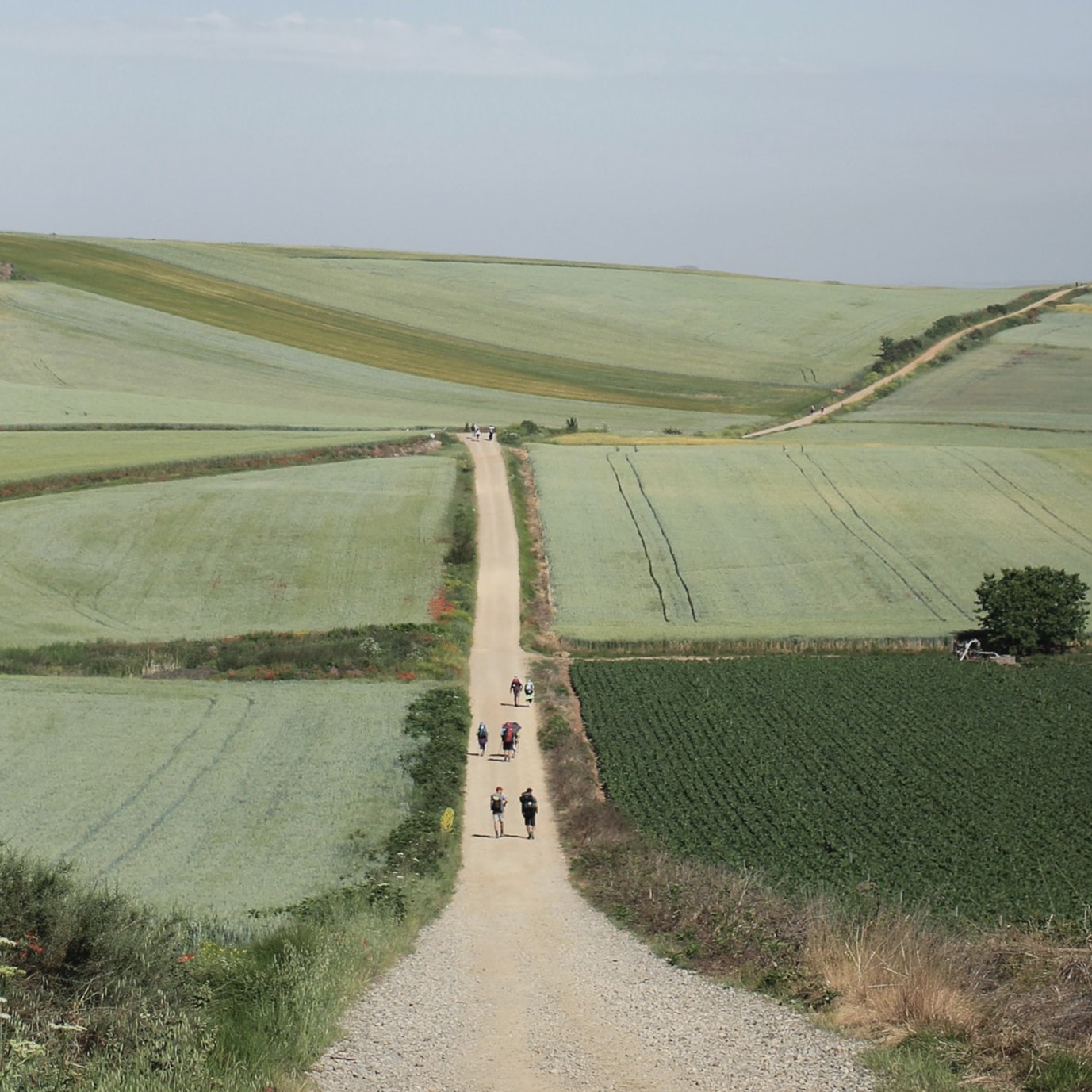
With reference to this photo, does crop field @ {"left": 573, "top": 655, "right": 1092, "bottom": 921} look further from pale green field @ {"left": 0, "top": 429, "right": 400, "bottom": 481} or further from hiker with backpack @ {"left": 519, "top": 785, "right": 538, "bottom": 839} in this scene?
pale green field @ {"left": 0, "top": 429, "right": 400, "bottom": 481}

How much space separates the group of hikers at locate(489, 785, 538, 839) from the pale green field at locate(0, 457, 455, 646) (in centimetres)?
1860

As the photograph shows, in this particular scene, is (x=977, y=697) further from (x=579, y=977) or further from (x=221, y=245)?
(x=221, y=245)

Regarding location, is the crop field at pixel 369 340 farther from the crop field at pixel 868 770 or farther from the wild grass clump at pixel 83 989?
the wild grass clump at pixel 83 989

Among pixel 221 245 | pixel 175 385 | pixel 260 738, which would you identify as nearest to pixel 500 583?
pixel 260 738

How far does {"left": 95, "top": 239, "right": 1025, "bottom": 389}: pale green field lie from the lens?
402ft

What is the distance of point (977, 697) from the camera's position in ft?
138

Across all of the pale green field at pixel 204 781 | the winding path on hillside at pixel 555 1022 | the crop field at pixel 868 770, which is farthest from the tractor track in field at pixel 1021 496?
the winding path on hillside at pixel 555 1022

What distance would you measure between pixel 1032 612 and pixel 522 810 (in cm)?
2406

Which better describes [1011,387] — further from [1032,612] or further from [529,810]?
[529,810]

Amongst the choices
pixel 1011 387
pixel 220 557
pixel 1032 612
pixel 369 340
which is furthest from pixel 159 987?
pixel 369 340

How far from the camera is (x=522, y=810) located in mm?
31984

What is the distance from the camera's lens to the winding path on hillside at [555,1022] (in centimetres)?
1622

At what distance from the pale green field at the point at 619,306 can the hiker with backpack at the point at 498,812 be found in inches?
3388

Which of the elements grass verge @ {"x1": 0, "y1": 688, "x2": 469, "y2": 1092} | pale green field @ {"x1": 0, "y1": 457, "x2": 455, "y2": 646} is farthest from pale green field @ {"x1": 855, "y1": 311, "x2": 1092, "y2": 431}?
grass verge @ {"x1": 0, "y1": 688, "x2": 469, "y2": 1092}
